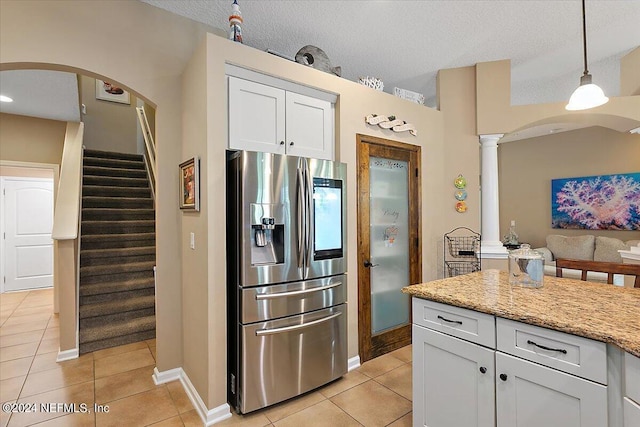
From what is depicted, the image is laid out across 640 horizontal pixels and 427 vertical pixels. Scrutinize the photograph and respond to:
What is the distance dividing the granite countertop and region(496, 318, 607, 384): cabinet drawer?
4 cm

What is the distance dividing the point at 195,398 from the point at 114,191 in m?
3.82

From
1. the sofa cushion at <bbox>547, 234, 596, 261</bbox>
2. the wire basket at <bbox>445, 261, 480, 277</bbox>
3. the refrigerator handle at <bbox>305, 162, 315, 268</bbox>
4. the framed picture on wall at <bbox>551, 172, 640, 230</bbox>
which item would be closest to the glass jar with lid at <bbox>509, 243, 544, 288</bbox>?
the refrigerator handle at <bbox>305, 162, 315, 268</bbox>

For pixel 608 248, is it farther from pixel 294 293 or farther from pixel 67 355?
pixel 67 355

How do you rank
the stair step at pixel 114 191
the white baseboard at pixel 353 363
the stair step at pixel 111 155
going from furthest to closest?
the stair step at pixel 111 155 → the stair step at pixel 114 191 → the white baseboard at pixel 353 363

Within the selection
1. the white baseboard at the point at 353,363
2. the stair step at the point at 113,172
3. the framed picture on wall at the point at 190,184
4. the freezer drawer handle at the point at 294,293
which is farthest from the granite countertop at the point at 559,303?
the stair step at the point at 113,172

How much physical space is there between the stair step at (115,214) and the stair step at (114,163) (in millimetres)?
1310

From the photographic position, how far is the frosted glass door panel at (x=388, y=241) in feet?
10.0

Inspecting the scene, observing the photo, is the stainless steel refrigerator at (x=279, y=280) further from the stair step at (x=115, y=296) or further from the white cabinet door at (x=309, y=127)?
the stair step at (x=115, y=296)

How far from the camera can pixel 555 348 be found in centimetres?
123

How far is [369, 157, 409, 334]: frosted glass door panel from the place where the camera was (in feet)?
10.0

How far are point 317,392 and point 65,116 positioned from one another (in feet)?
14.1

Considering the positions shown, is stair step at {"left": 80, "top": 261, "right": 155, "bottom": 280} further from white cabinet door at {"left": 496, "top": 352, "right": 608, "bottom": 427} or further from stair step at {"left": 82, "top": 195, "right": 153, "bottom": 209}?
white cabinet door at {"left": 496, "top": 352, "right": 608, "bottom": 427}

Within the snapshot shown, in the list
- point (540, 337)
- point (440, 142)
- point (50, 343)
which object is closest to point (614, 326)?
point (540, 337)

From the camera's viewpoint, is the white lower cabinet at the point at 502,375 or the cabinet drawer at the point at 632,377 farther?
the white lower cabinet at the point at 502,375
